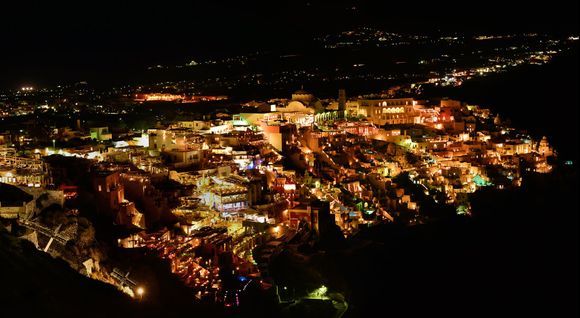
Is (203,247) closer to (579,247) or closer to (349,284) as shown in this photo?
(349,284)

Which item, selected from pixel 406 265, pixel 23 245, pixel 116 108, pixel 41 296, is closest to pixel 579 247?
pixel 406 265

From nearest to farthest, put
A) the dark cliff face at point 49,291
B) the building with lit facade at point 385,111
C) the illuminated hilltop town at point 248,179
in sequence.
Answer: the dark cliff face at point 49,291 < the illuminated hilltop town at point 248,179 < the building with lit facade at point 385,111

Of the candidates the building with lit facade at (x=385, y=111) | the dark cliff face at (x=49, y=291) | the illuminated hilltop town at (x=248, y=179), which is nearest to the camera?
the dark cliff face at (x=49, y=291)

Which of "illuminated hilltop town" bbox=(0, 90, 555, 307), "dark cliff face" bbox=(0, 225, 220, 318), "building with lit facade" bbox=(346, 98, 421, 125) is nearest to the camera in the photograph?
"dark cliff face" bbox=(0, 225, 220, 318)

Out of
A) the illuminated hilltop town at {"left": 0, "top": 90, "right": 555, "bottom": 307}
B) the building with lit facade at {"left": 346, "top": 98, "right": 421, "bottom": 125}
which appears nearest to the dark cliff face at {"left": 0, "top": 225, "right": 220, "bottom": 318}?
the illuminated hilltop town at {"left": 0, "top": 90, "right": 555, "bottom": 307}

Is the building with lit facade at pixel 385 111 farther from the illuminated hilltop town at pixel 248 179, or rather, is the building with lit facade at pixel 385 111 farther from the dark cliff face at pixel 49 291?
the dark cliff face at pixel 49 291

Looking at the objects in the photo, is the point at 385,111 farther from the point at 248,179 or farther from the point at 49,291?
the point at 49,291

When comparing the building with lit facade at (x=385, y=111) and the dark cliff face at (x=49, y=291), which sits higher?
the building with lit facade at (x=385, y=111)

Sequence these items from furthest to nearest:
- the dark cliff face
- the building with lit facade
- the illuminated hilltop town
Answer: the building with lit facade < the illuminated hilltop town < the dark cliff face

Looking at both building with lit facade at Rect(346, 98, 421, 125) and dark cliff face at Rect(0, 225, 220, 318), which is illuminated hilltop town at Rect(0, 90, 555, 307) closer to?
building with lit facade at Rect(346, 98, 421, 125)

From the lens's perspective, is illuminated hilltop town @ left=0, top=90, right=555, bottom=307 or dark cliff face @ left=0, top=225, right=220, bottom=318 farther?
illuminated hilltop town @ left=0, top=90, right=555, bottom=307

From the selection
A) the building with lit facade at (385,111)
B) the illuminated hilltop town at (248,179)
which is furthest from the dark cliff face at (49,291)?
the building with lit facade at (385,111)

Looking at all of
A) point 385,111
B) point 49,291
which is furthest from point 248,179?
point 385,111
